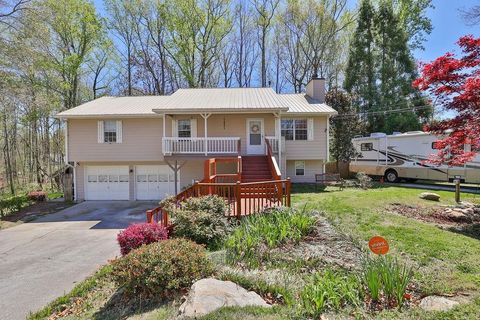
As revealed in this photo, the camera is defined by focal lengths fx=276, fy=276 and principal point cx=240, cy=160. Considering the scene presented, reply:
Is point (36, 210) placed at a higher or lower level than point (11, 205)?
lower

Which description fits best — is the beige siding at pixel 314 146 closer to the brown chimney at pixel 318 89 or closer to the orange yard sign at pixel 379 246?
the brown chimney at pixel 318 89

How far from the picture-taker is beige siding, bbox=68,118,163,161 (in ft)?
51.2

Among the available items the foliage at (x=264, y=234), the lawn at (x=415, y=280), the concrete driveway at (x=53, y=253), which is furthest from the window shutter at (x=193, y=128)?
the lawn at (x=415, y=280)

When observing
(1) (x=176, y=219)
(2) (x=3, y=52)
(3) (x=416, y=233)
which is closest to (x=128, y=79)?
(2) (x=3, y=52)

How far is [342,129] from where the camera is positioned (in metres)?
19.6

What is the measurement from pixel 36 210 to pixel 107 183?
141 inches

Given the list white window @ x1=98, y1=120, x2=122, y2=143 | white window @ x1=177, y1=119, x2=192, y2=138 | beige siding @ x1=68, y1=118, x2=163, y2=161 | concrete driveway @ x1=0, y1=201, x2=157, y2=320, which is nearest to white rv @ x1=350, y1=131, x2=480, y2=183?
white window @ x1=177, y1=119, x2=192, y2=138

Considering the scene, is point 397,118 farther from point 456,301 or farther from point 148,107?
point 456,301

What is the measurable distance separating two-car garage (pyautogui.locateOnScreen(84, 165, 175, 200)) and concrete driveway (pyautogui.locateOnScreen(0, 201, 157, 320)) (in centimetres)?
261

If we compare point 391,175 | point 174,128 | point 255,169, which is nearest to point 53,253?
point 255,169

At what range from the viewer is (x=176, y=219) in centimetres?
672

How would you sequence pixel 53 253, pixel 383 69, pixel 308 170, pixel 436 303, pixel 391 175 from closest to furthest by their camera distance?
pixel 436 303 < pixel 53 253 < pixel 308 170 < pixel 391 175 < pixel 383 69

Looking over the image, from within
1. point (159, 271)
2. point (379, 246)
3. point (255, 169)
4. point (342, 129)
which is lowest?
point (159, 271)

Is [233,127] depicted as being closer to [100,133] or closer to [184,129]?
[184,129]
